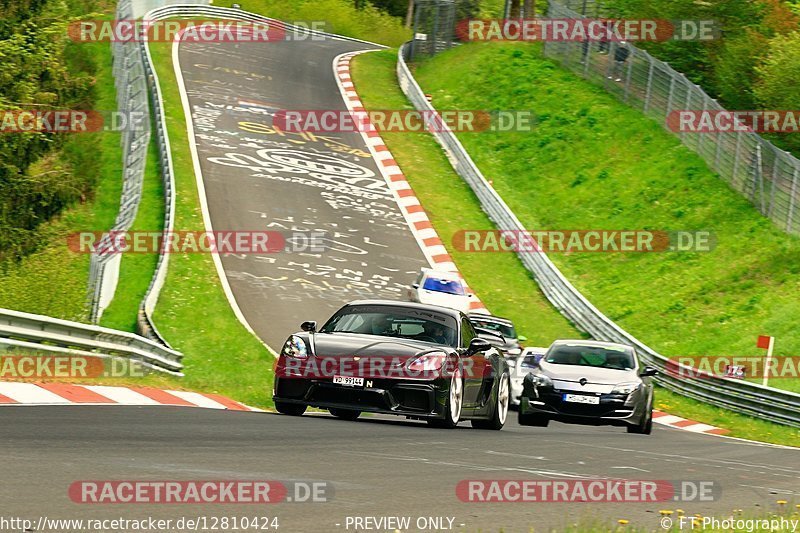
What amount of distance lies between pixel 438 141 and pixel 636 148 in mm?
6790

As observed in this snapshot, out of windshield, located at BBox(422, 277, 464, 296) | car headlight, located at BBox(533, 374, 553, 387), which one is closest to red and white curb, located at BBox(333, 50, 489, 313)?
windshield, located at BBox(422, 277, 464, 296)

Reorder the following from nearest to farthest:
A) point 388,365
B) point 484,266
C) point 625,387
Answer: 1. point 388,365
2. point 625,387
3. point 484,266

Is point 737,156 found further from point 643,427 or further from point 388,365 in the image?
point 388,365

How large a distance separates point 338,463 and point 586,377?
347 inches

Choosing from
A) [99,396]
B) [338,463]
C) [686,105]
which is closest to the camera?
[338,463]

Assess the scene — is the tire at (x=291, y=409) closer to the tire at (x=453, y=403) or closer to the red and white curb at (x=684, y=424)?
the tire at (x=453, y=403)

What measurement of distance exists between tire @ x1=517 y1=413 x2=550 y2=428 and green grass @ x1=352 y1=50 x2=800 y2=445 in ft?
18.4

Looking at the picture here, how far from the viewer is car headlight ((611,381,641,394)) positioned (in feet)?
60.3

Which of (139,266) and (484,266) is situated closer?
(139,266)

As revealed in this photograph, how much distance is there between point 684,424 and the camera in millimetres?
24609

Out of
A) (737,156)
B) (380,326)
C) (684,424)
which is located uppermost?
(737,156)

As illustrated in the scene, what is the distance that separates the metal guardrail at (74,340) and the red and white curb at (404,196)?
15.2 metres

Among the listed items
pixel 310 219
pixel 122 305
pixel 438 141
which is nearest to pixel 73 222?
pixel 310 219

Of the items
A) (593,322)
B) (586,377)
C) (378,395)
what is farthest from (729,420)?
(378,395)
